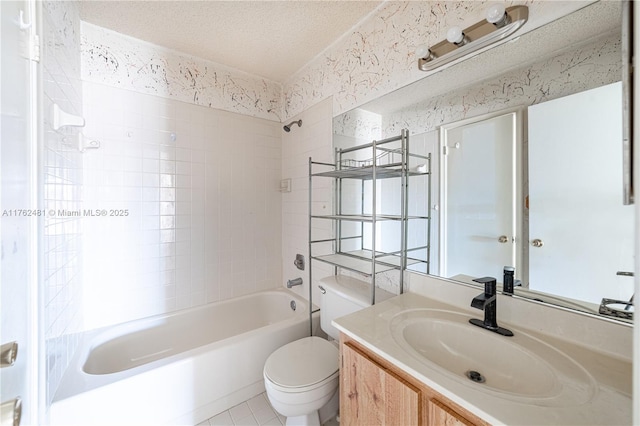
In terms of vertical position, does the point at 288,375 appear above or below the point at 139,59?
below

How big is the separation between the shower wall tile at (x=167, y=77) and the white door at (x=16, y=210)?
3.27 ft

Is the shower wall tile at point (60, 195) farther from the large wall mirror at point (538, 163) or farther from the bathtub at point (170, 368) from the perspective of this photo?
the large wall mirror at point (538, 163)

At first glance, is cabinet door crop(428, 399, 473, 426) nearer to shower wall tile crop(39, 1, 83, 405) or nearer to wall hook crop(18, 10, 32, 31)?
shower wall tile crop(39, 1, 83, 405)

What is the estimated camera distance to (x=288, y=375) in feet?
3.96

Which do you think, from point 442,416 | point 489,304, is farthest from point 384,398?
point 489,304

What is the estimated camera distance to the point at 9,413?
500mm

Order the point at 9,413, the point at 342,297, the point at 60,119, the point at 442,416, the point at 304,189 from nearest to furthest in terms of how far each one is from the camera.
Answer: the point at 9,413 → the point at 442,416 → the point at 60,119 → the point at 342,297 → the point at 304,189

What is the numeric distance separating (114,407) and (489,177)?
206 centimetres

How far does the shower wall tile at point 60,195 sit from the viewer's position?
0.99 m

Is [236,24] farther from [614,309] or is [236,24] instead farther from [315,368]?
[614,309]

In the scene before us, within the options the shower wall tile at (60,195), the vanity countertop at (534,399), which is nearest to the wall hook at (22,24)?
the shower wall tile at (60,195)

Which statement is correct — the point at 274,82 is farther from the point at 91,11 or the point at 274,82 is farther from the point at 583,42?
the point at 583,42

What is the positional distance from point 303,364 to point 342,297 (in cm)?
41

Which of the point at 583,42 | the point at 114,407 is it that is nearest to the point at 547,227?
the point at 583,42
